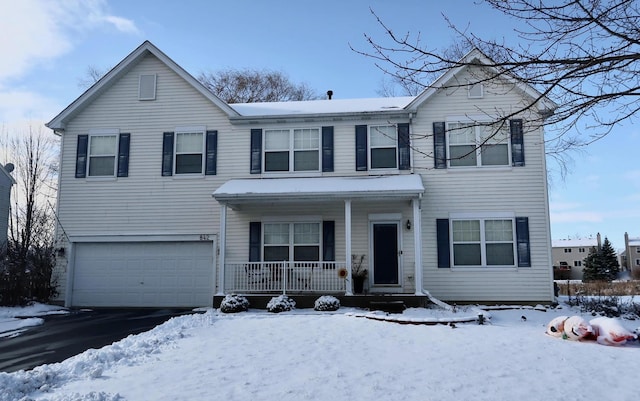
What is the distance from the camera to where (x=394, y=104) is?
576 inches

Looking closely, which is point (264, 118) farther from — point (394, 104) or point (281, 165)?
point (394, 104)

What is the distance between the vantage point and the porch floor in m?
11.7

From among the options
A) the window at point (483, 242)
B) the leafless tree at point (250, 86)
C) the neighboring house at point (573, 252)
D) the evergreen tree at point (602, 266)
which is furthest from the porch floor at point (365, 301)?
the neighboring house at point (573, 252)

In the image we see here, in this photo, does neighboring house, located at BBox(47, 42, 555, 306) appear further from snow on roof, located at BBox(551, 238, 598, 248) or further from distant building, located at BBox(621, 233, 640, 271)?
distant building, located at BBox(621, 233, 640, 271)

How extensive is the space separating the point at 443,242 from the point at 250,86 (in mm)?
20933

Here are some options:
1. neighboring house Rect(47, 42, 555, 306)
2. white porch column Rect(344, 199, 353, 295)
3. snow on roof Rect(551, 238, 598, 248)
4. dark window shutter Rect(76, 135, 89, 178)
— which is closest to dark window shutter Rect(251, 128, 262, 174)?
neighboring house Rect(47, 42, 555, 306)

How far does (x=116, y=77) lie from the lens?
14852 millimetres

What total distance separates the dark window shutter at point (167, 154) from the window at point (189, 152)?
6.9 inches

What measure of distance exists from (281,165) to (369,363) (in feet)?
27.8

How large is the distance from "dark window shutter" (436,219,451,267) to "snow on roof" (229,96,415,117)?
11.8 ft

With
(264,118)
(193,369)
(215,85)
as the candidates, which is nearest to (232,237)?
(264,118)

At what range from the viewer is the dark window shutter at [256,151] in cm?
1414

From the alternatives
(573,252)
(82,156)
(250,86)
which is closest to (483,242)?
(82,156)

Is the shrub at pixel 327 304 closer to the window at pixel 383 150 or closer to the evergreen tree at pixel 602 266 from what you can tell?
the window at pixel 383 150
